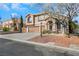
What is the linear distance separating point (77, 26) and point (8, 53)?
1325 mm

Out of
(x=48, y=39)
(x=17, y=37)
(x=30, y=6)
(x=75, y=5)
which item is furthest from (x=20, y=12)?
(x=75, y=5)

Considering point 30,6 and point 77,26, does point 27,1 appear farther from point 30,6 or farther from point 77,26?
point 77,26

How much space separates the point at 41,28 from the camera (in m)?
3.65

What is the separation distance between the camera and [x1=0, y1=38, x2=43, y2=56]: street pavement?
139 inches

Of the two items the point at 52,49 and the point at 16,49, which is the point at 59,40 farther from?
the point at 16,49

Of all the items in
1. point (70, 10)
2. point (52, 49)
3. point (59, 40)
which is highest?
point (70, 10)

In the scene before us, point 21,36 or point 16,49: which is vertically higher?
point 21,36

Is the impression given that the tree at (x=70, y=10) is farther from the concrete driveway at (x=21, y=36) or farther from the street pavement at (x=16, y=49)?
the street pavement at (x=16, y=49)

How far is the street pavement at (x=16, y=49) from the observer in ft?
11.6

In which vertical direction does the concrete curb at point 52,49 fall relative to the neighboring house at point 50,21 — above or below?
below

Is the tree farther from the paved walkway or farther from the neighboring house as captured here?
the paved walkway

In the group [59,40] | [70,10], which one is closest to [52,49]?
[59,40]

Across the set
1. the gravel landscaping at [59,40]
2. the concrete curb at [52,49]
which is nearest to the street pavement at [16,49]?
the concrete curb at [52,49]

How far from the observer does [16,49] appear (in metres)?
3.57
